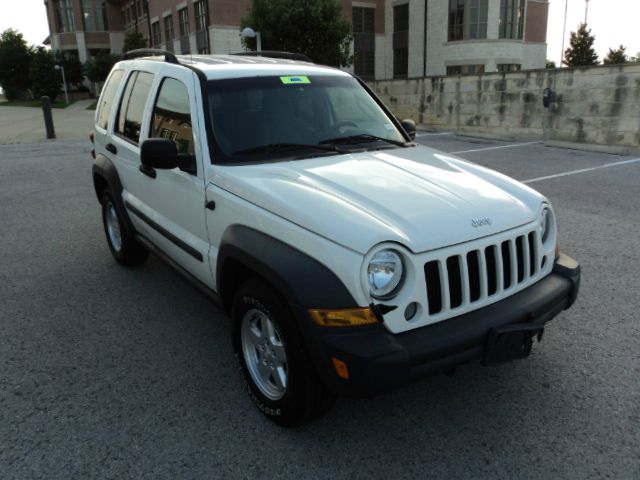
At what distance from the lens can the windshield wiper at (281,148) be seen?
3332 mm

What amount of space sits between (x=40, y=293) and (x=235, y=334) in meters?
2.61

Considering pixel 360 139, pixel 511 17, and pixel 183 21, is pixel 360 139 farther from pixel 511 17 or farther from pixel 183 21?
pixel 183 21

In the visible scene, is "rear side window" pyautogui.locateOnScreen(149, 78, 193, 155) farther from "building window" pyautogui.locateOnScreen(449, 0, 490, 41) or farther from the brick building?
"building window" pyautogui.locateOnScreen(449, 0, 490, 41)

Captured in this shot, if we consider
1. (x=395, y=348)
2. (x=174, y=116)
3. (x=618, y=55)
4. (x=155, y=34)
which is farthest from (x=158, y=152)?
(x=618, y=55)

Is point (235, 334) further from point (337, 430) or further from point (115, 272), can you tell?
point (115, 272)

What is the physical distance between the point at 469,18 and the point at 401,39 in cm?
641

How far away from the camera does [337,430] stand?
2.80 meters

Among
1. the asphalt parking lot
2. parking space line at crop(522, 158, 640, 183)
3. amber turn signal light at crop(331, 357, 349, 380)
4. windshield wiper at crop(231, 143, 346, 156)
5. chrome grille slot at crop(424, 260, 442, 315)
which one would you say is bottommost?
the asphalt parking lot

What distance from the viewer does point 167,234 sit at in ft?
12.5

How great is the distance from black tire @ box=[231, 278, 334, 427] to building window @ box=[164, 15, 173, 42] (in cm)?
4470

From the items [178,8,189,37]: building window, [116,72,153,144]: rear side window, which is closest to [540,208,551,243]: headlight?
[116,72,153,144]: rear side window

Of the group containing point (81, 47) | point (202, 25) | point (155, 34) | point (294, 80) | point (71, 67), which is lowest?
point (294, 80)

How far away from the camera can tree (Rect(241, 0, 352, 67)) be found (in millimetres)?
25219

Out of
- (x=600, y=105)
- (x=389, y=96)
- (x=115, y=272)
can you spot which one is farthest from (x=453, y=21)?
(x=115, y=272)
